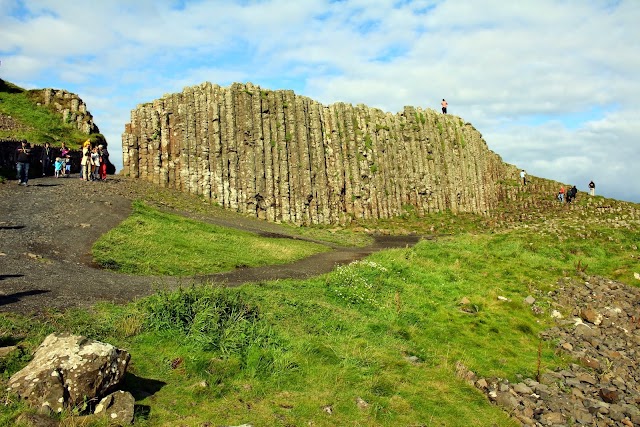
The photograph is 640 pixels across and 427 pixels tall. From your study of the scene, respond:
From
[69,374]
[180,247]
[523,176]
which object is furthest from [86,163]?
[523,176]

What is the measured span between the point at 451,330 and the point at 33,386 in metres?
11.8

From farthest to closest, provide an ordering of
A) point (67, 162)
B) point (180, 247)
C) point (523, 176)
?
point (523, 176) < point (67, 162) < point (180, 247)

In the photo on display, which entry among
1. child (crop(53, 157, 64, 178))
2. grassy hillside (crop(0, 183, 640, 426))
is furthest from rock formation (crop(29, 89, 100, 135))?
grassy hillside (crop(0, 183, 640, 426))

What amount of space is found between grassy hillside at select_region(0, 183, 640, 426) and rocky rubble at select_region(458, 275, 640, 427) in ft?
1.81

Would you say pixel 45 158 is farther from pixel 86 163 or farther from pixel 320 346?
pixel 320 346

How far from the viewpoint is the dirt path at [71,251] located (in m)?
14.0

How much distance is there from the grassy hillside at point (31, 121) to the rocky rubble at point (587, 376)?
33.9 m

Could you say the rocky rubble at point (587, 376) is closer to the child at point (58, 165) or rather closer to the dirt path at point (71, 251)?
the dirt path at point (71, 251)

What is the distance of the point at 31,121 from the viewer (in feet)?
128

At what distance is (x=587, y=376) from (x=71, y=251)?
17291 mm

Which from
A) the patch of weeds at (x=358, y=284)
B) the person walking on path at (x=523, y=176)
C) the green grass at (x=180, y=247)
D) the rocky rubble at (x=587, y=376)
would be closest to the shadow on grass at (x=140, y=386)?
the rocky rubble at (x=587, y=376)

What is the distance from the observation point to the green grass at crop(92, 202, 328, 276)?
62.6 ft

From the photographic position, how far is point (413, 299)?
18.6m

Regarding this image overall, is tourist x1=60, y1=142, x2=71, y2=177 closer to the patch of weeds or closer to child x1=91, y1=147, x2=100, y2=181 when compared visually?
child x1=91, y1=147, x2=100, y2=181
